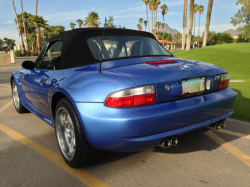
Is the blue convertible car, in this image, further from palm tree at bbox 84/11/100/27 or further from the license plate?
palm tree at bbox 84/11/100/27

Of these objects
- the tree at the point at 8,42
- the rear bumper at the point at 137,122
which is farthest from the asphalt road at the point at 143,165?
the tree at the point at 8,42

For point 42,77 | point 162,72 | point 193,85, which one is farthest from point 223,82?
point 42,77

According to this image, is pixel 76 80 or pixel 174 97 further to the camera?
pixel 76 80

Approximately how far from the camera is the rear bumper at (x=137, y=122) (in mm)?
2322

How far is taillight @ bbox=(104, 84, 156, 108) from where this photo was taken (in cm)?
236

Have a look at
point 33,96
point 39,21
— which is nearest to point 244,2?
point 33,96

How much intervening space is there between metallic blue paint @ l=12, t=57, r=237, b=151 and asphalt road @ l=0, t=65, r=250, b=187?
1.35 ft

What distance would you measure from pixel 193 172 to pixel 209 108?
72 cm

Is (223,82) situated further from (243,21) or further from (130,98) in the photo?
(243,21)

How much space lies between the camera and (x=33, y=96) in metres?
4.05

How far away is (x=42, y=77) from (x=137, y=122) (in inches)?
74.9

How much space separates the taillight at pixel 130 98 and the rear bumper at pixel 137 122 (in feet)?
0.16

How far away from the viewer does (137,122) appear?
230 cm

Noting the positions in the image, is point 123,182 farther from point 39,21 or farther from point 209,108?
point 39,21
